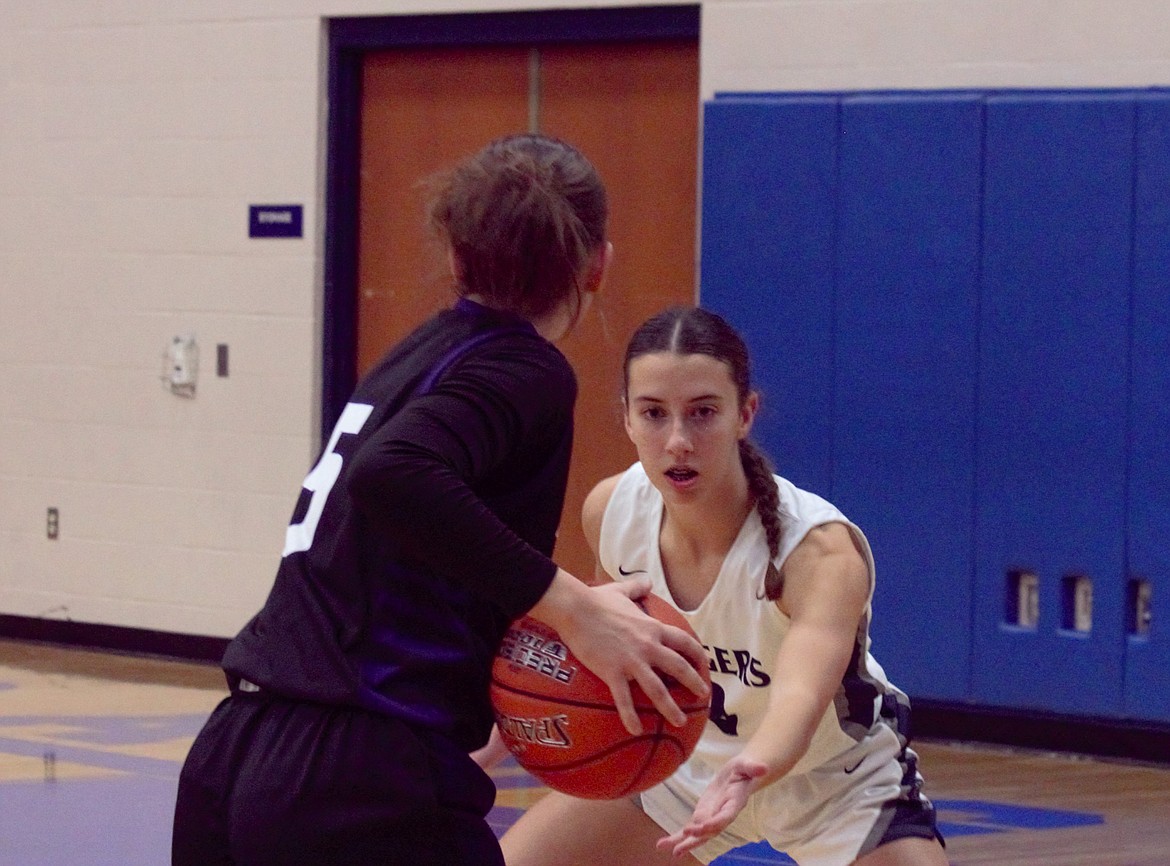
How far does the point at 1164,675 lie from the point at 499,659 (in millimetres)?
4005

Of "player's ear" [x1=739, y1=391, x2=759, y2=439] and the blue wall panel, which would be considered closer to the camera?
"player's ear" [x1=739, y1=391, x2=759, y2=439]

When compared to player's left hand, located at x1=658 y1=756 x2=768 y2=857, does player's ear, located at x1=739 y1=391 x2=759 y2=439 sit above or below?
above

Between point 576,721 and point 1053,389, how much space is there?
3.92 metres

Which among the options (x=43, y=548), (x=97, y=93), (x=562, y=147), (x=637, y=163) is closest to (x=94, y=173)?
(x=97, y=93)

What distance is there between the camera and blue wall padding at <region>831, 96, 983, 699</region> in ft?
19.1

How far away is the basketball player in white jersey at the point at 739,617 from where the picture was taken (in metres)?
2.76

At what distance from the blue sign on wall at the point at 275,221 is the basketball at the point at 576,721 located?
16.7ft

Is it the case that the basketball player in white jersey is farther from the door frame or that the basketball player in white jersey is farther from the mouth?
the door frame

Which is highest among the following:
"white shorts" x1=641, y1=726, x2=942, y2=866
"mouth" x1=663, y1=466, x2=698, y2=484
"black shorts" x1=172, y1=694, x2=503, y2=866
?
"mouth" x1=663, y1=466, x2=698, y2=484

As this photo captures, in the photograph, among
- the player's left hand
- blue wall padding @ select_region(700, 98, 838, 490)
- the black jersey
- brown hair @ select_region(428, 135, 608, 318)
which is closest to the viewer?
the black jersey

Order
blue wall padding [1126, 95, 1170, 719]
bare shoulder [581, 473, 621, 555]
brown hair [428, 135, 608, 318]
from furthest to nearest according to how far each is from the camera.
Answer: blue wall padding [1126, 95, 1170, 719] → bare shoulder [581, 473, 621, 555] → brown hair [428, 135, 608, 318]

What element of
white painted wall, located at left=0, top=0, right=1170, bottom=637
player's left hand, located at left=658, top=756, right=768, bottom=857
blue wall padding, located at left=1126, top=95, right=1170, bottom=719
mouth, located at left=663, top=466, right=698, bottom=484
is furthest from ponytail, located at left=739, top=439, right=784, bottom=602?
white painted wall, located at left=0, top=0, right=1170, bottom=637

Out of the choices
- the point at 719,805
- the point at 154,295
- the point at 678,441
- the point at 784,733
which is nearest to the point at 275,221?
the point at 154,295

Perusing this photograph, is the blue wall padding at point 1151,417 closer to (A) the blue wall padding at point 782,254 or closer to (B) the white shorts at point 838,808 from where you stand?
(A) the blue wall padding at point 782,254
